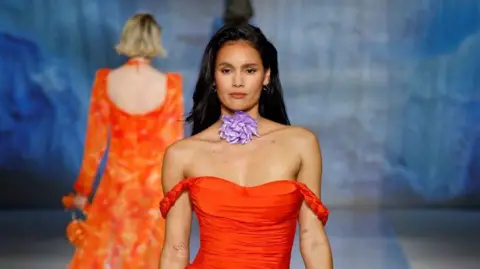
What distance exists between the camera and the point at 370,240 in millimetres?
6234

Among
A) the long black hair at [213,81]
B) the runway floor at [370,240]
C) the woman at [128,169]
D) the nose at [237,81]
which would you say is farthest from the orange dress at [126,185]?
the nose at [237,81]

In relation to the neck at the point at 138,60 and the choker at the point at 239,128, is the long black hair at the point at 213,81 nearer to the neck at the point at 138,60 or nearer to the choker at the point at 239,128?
the choker at the point at 239,128

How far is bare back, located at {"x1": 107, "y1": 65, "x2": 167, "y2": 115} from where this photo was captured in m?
4.63

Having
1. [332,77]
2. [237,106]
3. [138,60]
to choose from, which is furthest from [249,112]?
[332,77]

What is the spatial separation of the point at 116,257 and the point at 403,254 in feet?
6.70

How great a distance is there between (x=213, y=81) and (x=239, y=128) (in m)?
0.13

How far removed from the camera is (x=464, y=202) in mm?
7707

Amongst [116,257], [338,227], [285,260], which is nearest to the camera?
[285,260]

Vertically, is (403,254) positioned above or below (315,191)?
below

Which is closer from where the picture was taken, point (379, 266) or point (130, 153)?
point (130, 153)

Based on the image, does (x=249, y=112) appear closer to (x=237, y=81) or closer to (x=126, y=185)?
(x=237, y=81)

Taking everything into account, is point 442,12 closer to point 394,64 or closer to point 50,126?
point 394,64

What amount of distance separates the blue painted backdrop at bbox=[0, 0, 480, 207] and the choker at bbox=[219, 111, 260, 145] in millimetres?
5361

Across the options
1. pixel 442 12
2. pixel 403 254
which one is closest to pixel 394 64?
pixel 442 12
